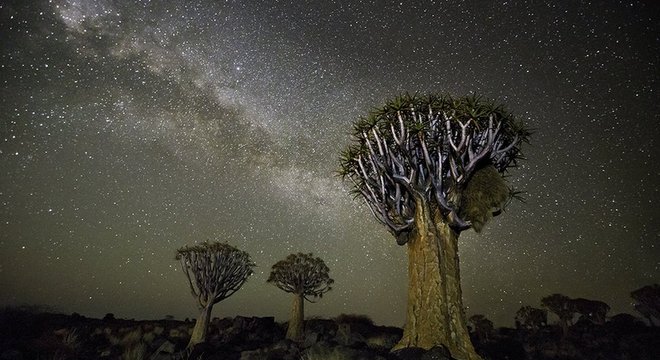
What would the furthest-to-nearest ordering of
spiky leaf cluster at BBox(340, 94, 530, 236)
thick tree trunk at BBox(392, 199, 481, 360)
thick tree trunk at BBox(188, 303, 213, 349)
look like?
1. thick tree trunk at BBox(188, 303, 213, 349)
2. spiky leaf cluster at BBox(340, 94, 530, 236)
3. thick tree trunk at BBox(392, 199, 481, 360)

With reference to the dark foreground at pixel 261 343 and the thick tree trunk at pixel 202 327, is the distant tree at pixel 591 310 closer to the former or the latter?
the dark foreground at pixel 261 343

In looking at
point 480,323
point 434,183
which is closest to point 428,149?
point 434,183

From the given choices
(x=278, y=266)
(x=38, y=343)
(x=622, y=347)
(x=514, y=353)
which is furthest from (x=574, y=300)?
(x=38, y=343)

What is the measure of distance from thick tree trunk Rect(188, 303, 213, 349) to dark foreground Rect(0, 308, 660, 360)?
570mm

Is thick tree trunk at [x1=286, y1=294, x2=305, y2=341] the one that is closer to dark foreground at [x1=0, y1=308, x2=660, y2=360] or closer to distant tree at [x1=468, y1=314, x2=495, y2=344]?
dark foreground at [x1=0, y1=308, x2=660, y2=360]

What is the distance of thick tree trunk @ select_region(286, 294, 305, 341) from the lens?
16.6 meters

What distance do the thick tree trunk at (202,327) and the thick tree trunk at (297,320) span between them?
12.4 feet

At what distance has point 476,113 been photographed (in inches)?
353

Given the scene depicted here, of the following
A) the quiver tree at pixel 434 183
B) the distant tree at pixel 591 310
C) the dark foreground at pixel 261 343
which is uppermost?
the quiver tree at pixel 434 183

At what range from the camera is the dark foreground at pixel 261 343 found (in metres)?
9.45

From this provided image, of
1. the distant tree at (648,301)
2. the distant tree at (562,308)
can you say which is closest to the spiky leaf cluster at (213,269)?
the distant tree at (562,308)

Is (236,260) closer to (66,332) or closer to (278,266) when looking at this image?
(278,266)

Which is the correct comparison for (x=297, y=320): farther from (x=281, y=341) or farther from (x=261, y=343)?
(x=281, y=341)

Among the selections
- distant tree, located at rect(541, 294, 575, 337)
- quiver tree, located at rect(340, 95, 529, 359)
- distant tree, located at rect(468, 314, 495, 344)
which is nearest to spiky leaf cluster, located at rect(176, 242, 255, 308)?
quiver tree, located at rect(340, 95, 529, 359)
